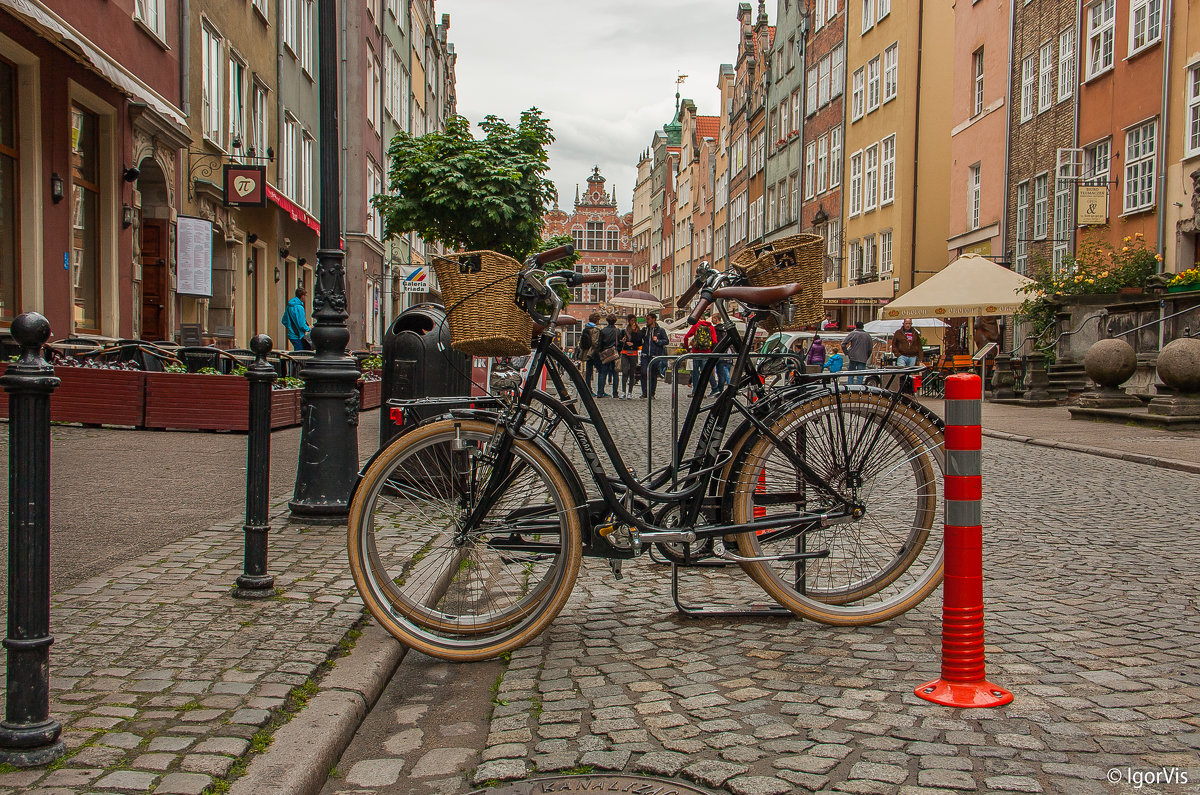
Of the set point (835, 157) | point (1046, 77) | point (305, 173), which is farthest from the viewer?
point (835, 157)

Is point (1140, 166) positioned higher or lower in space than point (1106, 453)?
higher

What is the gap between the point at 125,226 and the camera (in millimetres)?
14812

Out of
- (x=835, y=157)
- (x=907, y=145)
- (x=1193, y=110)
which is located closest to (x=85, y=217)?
(x=1193, y=110)

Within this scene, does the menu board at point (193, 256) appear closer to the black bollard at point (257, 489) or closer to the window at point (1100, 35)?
the black bollard at point (257, 489)

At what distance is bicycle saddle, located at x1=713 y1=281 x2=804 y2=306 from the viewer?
404 cm

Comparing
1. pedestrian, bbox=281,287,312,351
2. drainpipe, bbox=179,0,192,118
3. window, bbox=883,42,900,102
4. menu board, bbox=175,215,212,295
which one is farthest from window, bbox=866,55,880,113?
menu board, bbox=175,215,212,295

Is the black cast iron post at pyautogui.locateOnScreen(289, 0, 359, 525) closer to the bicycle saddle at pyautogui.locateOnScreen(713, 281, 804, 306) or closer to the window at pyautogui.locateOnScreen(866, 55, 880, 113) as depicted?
the bicycle saddle at pyautogui.locateOnScreen(713, 281, 804, 306)

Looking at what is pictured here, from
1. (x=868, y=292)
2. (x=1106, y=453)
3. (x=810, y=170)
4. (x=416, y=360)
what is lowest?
(x=1106, y=453)

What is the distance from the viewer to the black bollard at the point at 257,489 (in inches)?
176

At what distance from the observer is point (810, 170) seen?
152ft

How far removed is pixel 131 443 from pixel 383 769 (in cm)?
769

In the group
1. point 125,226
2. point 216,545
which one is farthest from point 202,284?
point 216,545

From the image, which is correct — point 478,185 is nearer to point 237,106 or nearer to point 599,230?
point 237,106

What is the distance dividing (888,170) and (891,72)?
335 cm
